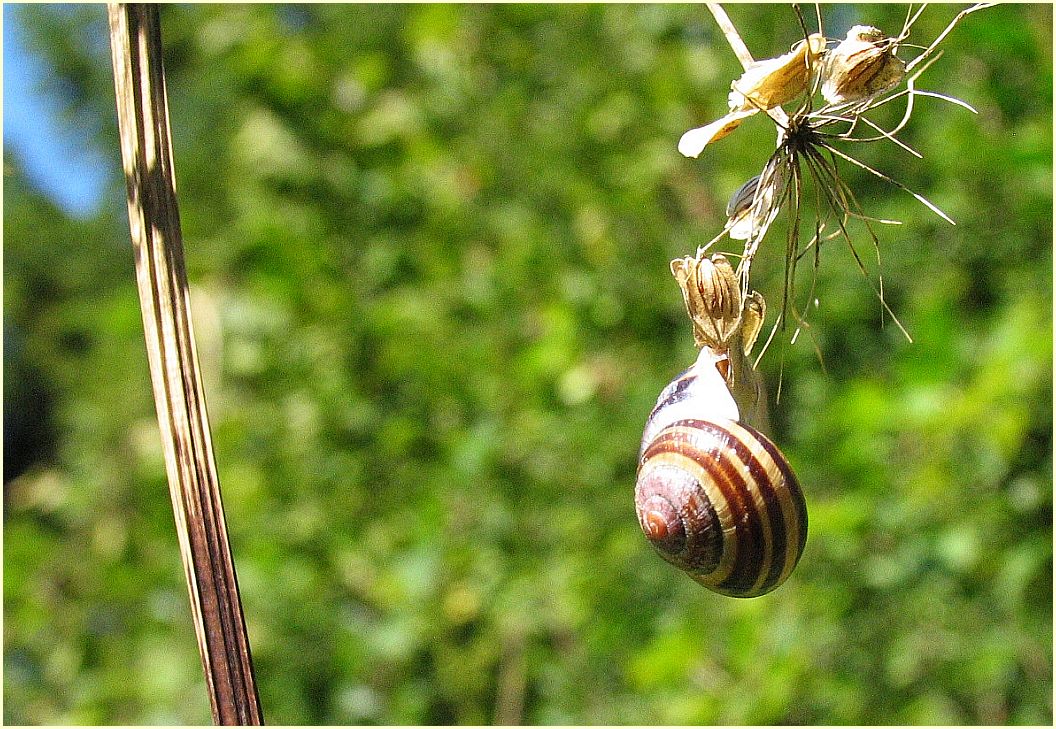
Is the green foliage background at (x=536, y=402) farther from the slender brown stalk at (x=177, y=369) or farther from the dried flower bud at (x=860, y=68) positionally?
the slender brown stalk at (x=177, y=369)

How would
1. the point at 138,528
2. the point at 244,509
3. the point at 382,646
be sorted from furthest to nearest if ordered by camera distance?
the point at 138,528, the point at 244,509, the point at 382,646

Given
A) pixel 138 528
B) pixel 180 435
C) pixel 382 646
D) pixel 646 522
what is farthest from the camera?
pixel 138 528

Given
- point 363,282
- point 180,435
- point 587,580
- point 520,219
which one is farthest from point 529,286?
point 180,435

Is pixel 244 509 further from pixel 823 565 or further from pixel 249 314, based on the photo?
pixel 823 565

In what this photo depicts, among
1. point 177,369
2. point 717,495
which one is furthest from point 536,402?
point 177,369

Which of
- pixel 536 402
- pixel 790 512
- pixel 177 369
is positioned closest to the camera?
pixel 177 369

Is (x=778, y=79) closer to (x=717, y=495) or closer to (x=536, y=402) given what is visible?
(x=717, y=495)
